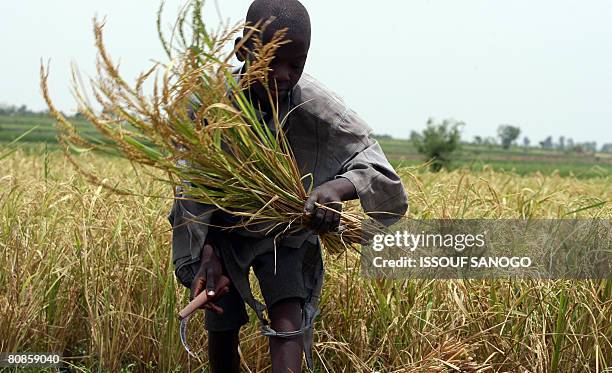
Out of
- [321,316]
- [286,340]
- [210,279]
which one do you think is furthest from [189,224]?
[321,316]

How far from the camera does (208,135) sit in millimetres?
2037

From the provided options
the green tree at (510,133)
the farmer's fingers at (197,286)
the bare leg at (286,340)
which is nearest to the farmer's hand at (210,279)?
the farmer's fingers at (197,286)

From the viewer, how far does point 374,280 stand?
2.98m

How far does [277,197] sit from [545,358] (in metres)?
1.15

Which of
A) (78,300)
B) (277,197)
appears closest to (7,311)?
(78,300)

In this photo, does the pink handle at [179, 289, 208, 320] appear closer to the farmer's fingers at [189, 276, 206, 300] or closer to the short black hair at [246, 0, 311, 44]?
the farmer's fingers at [189, 276, 206, 300]

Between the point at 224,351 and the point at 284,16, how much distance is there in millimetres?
1080

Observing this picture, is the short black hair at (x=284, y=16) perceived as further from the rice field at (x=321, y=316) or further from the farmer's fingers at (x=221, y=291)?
the rice field at (x=321, y=316)

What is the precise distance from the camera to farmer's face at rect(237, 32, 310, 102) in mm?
2035

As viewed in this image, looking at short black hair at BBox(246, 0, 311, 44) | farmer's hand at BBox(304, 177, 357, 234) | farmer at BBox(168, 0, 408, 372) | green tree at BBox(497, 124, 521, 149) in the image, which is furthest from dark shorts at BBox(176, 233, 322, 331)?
green tree at BBox(497, 124, 521, 149)

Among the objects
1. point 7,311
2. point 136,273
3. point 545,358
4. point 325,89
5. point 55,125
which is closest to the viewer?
point 55,125

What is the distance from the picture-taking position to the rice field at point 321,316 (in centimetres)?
271

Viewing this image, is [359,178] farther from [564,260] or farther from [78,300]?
[78,300]

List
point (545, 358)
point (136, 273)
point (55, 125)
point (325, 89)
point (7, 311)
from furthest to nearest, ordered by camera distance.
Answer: point (136, 273) < point (7, 311) < point (545, 358) < point (325, 89) < point (55, 125)
